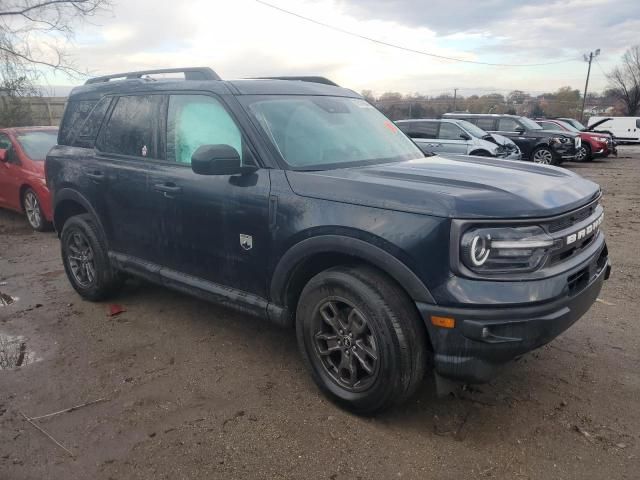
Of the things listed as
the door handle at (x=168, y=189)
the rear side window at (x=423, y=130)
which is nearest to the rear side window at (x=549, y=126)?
the rear side window at (x=423, y=130)

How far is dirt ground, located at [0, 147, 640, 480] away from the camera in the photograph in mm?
2582

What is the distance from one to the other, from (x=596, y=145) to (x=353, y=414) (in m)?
19.5

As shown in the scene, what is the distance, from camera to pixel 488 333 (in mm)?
2420

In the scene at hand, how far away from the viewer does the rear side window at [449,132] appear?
1357 cm

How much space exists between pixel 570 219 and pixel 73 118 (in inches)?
172

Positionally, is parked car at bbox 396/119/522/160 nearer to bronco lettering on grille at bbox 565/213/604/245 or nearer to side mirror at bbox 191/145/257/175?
bronco lettering on grille at bbox 565/213/604/245

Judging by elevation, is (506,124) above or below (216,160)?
below

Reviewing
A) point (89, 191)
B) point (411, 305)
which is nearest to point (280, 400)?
point (411, 305)

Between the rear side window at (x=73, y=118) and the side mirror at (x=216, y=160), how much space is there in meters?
2.07

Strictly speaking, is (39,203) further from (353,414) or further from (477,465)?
(477,465)

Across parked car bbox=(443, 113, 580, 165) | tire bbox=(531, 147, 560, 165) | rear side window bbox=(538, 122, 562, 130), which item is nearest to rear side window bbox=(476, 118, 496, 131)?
parked car bbox=(443, 113, 580, 165)

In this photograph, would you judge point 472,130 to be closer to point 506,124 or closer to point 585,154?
point 506,124

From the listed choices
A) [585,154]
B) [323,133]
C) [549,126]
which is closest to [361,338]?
[323,133]

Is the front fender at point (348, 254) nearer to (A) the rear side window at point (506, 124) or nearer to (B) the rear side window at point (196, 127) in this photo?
(B) the rear side window at point (196, 127)
